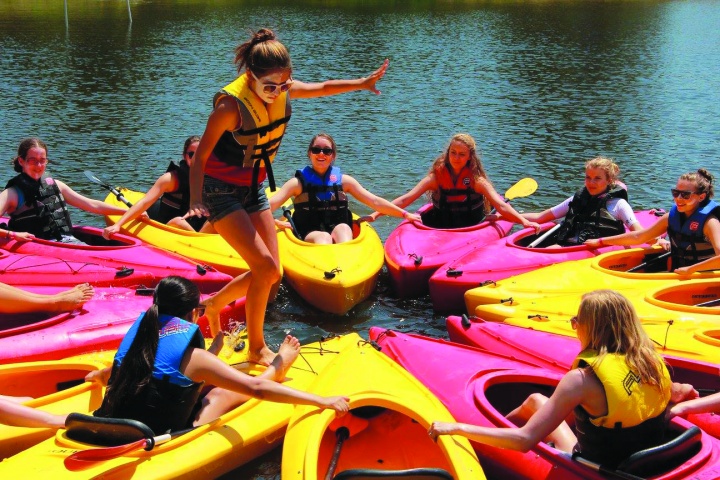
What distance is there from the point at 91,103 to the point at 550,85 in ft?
27.4

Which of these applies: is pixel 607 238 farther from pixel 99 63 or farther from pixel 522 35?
pixel 522 35

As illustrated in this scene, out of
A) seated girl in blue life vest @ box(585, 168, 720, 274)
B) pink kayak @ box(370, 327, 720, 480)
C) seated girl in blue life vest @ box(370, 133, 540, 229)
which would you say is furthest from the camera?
seated girl in blue life vest @ box(370, 133, 540, 229)

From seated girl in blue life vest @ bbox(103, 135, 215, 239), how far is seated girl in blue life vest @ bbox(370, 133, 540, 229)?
1.55 meters

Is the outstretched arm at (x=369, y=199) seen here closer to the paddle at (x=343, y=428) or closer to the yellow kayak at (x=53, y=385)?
the yellow kayak at (x=53, y=385)

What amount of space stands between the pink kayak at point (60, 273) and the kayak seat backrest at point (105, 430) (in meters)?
2.29

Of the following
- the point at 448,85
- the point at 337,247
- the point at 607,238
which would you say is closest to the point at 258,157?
the point at 337,247

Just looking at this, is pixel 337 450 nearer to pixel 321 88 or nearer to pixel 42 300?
pixel 321 88

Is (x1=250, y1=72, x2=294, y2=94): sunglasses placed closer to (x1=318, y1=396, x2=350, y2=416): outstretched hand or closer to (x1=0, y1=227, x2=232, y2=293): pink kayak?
(x1=318, y1=396, x2=350, y2=416): outstretched hand

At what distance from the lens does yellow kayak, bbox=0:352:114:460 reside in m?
4.26

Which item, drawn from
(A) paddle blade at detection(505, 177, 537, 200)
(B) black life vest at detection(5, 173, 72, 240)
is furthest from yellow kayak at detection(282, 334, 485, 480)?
(A) paddle blade at detection(505, 177, 537, 200)

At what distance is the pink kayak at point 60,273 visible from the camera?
6.00 meters

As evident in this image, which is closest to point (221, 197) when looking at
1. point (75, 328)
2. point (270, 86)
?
point (270, 86)

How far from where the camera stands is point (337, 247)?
6.64 meters

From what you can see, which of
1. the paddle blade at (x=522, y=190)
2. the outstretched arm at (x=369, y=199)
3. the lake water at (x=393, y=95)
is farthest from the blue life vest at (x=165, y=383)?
the paddle blade at (x=522, y=190)
